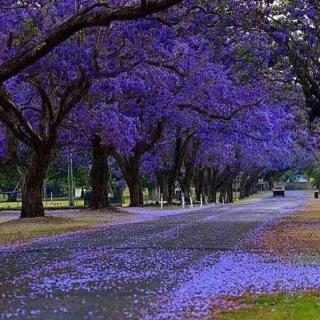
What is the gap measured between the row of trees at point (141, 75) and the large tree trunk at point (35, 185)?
4 centimetres

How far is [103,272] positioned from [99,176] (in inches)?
999

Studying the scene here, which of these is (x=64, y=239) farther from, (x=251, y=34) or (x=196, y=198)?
(x=196, y=198)

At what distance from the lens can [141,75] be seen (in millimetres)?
27203

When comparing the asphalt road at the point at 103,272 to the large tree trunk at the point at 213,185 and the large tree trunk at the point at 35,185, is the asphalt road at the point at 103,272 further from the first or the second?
the large tree trunk at the point at 213,185

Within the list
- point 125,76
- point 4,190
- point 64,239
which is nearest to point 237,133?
point 125,76

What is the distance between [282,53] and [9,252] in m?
10.4

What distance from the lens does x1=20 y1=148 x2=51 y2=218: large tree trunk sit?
86.2 ft

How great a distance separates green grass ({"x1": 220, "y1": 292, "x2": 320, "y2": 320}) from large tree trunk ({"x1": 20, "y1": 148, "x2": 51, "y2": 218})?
19213 mm

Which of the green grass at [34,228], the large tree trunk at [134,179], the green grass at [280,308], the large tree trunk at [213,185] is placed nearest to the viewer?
the green grass at [280,308]

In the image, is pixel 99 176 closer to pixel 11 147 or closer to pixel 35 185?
pixel 11 147

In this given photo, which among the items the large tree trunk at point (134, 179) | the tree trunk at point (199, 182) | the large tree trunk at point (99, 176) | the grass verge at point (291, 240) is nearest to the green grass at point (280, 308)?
the grass verge at point (291, 240)

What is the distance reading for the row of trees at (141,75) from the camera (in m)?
18.1


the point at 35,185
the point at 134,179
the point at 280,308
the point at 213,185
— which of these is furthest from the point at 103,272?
the point at 213,185

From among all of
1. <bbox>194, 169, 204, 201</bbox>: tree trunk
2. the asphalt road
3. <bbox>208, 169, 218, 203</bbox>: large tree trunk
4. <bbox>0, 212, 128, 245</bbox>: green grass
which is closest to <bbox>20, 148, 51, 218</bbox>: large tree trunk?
<bbox>0, 212, 128, 245</bbox>: green grass
